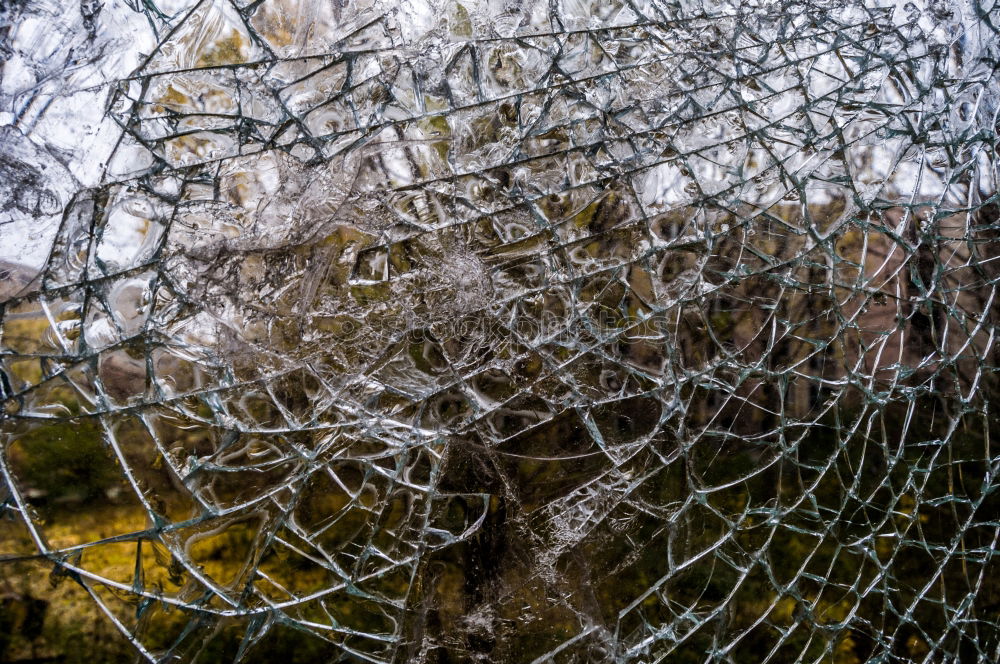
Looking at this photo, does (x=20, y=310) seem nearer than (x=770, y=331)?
Yes

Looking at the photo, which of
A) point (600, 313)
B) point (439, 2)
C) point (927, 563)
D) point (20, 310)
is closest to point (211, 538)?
point (20, 310)

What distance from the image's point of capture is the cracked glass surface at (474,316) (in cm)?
71

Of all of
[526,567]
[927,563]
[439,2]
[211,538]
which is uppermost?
[439,2]

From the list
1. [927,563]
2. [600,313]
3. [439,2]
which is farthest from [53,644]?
[927,563]

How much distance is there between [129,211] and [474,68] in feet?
1.33

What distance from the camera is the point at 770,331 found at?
2.72 ft

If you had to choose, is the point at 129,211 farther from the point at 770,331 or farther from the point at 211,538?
the point at 770,331

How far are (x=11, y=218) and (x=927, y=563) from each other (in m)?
1.21

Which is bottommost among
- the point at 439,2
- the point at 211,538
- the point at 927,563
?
the point at 927,563

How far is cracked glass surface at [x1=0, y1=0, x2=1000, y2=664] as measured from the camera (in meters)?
0.71

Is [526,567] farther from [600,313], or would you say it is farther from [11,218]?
[11,218]

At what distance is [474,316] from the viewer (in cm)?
75

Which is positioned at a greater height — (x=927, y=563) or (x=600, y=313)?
(x=600, y=313)

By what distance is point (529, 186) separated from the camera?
764mm
